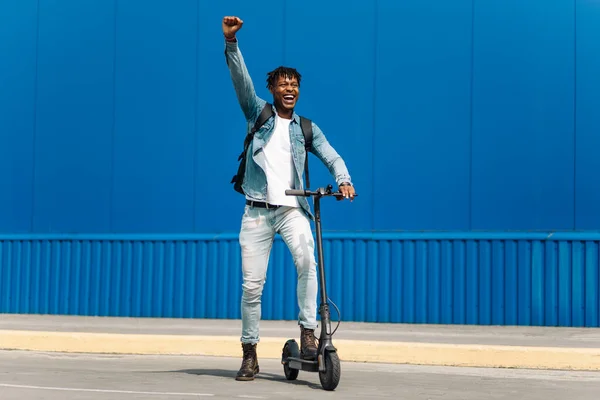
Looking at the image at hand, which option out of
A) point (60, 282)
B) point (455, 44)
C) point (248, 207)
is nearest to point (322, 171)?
point (455, 44)

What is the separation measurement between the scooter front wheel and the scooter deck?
0.22 ft

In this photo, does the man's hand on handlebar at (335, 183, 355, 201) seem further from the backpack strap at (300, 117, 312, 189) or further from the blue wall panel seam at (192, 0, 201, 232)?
the blue wall panel seam at (192, 0, 201, 232)

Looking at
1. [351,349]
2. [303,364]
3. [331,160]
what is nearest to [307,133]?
[331,160]

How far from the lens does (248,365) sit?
7012 millimetres

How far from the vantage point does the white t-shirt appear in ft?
22.6

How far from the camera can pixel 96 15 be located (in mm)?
14039

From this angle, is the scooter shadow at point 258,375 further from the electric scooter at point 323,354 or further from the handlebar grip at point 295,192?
the handlebar grip at point 295,192

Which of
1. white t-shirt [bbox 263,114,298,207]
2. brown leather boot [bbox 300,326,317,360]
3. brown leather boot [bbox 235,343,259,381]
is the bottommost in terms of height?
brown leather boot [bbox 235,343,259,381]

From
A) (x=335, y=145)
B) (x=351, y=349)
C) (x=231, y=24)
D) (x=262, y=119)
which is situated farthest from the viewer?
(x=335, y=145)

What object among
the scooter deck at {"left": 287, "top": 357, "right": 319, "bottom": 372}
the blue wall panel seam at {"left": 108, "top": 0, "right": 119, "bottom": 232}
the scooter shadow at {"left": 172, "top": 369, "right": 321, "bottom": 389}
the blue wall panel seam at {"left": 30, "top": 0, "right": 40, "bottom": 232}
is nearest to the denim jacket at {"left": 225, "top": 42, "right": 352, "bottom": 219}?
the scooter deck at {"left": 287, "top": 357, "right": 319, "bottom": 372}

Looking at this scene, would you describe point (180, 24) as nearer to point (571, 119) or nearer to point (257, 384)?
point (571, 119)

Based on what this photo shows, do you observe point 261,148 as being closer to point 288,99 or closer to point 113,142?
point 288,99

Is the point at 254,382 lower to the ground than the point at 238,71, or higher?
lower

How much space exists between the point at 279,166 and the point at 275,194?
175 millimetres
